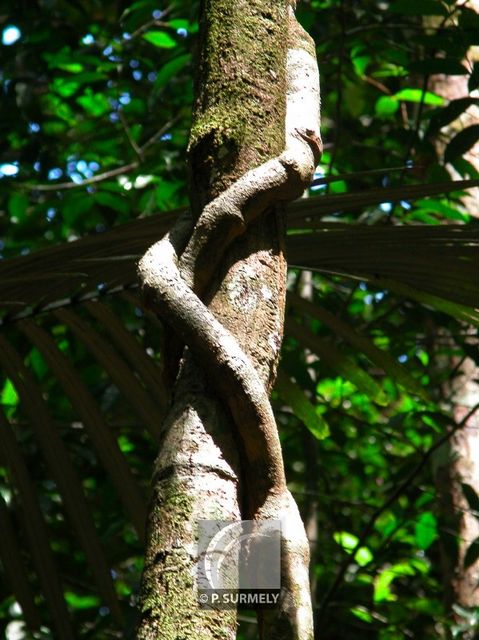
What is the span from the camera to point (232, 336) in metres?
1.05

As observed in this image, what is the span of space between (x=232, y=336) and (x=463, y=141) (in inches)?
59.9

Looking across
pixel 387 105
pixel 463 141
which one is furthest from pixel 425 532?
pixel 387 105

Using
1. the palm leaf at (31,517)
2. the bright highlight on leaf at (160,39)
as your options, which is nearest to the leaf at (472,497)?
the palm leaf at (31,517)

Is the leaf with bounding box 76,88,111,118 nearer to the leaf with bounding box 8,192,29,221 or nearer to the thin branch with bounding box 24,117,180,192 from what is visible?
the thin branch with bounding box 24,117,180,192

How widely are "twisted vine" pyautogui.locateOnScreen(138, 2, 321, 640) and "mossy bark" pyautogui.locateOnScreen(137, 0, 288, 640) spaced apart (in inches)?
0.8

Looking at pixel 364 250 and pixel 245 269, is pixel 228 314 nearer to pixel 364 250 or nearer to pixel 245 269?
pixel 245 269

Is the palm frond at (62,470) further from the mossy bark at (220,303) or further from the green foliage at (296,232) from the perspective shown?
the mossy bark at (220,303)

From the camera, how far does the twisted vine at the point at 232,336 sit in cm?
100

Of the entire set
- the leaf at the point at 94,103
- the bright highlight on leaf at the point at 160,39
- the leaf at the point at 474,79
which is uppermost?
the leaf at the point at 94,103

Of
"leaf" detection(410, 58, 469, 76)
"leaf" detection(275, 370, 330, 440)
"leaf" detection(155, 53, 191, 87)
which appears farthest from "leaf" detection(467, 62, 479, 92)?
"leaf" detection(155, 53, 191, 87)

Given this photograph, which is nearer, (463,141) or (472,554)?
(463,141)

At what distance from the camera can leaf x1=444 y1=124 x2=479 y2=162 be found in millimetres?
2387

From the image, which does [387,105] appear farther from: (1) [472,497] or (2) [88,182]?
(1) [472,497]

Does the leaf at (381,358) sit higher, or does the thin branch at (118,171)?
the thin branch at (118,171)
